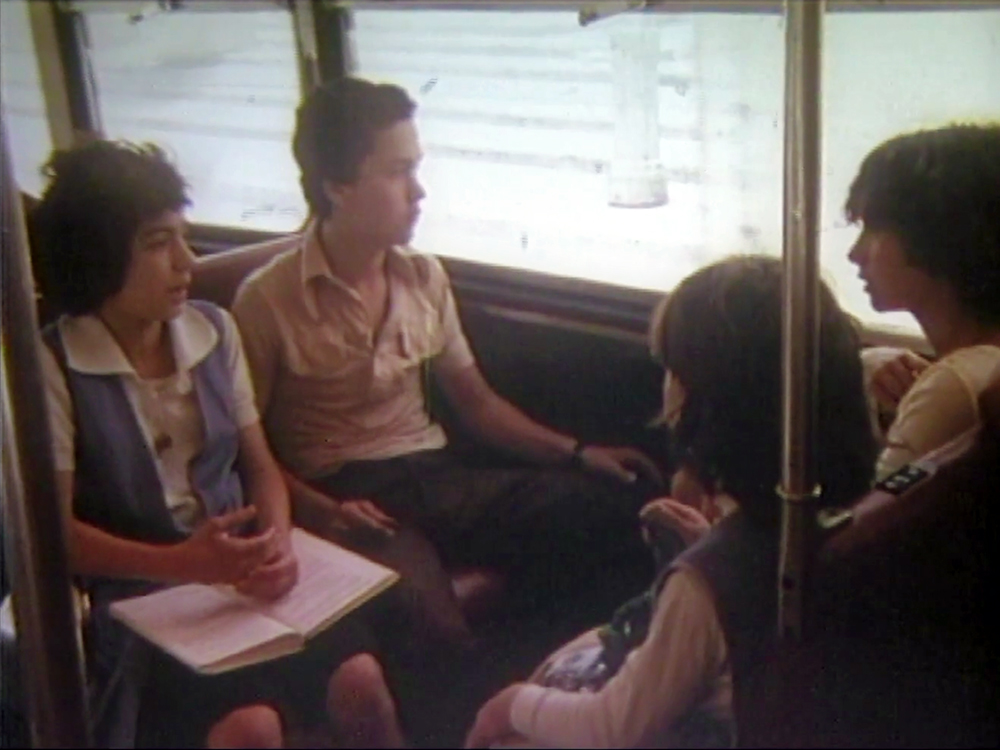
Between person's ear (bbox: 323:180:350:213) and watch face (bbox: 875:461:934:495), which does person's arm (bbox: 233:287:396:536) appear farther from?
watch face (bbox: 875:461:934:495)

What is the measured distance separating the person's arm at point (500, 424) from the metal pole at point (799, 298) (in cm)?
15

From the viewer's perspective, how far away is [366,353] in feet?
2.81

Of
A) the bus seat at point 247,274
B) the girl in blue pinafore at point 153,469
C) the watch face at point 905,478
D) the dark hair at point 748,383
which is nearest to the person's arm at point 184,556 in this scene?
the girl in blue pinafore at point 153,469

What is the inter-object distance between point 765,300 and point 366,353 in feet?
0.83

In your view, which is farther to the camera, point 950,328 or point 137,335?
point 950,328

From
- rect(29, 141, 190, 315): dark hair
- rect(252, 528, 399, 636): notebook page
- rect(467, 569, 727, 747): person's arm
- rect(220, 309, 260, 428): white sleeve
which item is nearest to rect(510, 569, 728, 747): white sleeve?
rect(467, 569, 727, 747): person's arm

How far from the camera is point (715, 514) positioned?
80 centimetres

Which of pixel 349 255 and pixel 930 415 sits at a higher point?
pixel 349 255

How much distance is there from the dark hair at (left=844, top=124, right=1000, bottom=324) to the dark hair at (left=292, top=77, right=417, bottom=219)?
298 mm

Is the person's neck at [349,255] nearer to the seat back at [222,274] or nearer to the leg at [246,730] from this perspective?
the seat back at [222,274]

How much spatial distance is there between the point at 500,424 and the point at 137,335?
24cm

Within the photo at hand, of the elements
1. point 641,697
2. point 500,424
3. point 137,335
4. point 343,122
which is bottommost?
point 641,697

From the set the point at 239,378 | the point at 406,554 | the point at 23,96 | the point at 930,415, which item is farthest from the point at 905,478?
the point at 23,96

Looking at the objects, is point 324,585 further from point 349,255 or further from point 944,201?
point 944,201
